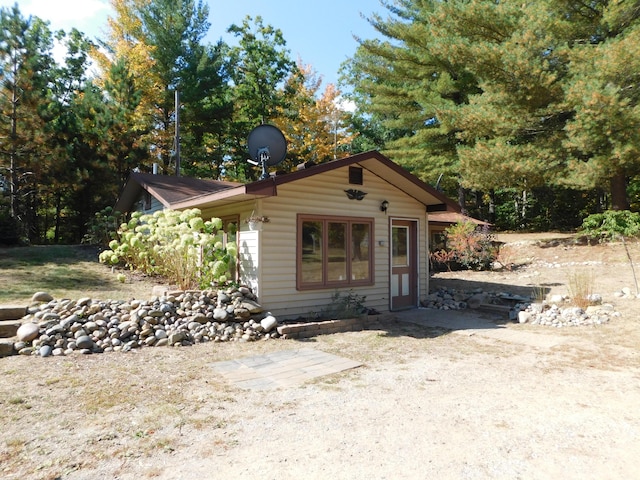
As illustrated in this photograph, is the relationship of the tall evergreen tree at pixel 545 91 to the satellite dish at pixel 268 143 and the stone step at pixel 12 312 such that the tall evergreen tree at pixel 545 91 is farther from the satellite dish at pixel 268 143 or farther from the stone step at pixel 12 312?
the stone step at pixel 12 312

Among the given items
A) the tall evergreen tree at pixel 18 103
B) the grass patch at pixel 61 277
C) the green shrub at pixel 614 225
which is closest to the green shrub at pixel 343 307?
the grass patch at pixel 61 277

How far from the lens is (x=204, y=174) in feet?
76.7

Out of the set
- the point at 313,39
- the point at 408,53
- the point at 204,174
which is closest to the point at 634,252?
the point at 408,53

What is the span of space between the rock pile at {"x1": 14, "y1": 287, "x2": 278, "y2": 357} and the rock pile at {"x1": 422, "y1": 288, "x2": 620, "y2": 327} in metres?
4.64

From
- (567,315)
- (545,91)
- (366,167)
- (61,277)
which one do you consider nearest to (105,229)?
(61,277)

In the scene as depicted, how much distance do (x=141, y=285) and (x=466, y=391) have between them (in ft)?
23.5

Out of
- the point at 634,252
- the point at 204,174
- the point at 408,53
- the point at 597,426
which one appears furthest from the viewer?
the point at 204,174

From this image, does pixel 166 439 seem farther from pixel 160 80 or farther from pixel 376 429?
pixel 160 80

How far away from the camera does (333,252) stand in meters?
7.61

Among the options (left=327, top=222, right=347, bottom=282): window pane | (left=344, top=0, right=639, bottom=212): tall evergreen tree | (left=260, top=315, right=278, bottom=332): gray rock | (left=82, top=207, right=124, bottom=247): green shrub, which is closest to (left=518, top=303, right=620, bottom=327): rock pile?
(left=327, top=222, right=347, bottom=282): window pane

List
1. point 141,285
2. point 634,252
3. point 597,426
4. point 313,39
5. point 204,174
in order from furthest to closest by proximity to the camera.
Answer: point 204,174 < point 313,39 < point 634,252 < point 141,285 < point 597,426

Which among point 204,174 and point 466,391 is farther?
point 204,174

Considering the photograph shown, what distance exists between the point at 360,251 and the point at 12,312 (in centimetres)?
582

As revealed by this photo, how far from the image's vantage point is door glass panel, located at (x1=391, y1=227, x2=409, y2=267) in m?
A: 8.71
